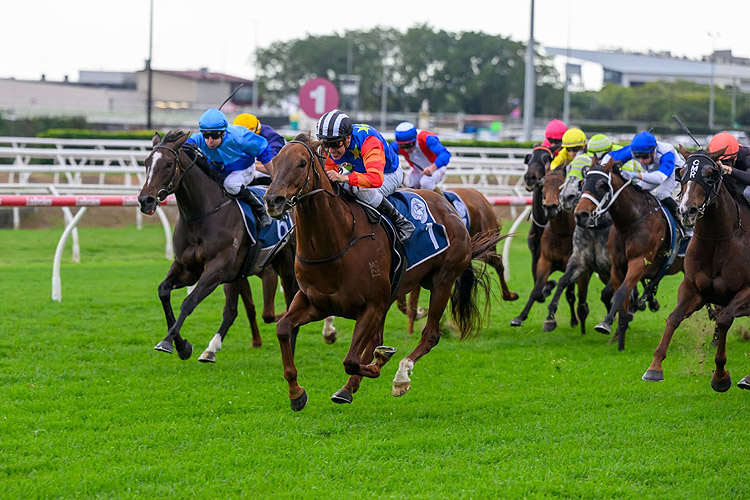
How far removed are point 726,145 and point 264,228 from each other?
3236 millimetres

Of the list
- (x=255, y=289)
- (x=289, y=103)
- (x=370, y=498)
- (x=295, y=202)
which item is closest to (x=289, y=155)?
(x=295, y=202)

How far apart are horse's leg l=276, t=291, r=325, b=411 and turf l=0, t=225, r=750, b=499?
10 centimetres

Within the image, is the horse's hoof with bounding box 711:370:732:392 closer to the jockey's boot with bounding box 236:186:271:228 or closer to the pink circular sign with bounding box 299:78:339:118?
the jockey's boot with bounding box 236:186:271:228

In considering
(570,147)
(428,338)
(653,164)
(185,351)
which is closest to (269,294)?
(185,351)

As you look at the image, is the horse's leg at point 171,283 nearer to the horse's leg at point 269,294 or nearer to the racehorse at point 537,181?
the horse's leg at point 269,294

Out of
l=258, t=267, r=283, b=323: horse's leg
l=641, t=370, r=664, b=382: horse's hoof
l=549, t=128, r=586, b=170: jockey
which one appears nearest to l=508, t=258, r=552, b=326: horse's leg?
l=549, t=128, r=586, b=170: jockey

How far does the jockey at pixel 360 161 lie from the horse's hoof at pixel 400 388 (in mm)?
851

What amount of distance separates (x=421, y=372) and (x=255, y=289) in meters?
4.63

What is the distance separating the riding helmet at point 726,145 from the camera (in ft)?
19.6

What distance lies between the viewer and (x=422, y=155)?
8633 millimetres

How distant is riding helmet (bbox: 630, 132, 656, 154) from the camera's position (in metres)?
7.65

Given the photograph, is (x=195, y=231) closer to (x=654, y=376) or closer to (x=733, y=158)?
(x=654, y=376)

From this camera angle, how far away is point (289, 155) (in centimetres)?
477

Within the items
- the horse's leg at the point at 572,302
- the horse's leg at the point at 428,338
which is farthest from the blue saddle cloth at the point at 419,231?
the horse's leg at the point at 572,302
